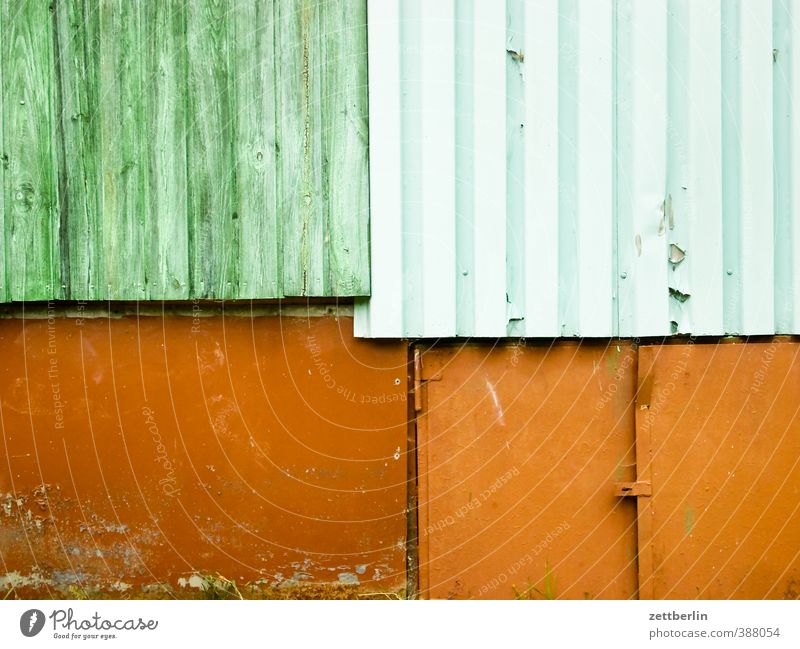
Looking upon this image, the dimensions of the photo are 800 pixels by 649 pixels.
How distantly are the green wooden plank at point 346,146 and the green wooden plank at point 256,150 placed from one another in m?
0.21

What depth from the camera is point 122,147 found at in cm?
290

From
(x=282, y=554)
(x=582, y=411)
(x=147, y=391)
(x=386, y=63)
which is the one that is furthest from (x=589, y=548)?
(x=386, y=63)

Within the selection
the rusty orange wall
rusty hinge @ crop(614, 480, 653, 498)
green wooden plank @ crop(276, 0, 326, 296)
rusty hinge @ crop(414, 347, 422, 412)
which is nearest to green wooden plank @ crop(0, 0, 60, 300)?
green wooden plank @ crop(276, 0, 326, 296)

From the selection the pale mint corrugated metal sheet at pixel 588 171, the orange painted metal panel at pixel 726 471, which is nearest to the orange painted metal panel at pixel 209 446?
the pale mint corrugated metal sheet at pixel 588 171

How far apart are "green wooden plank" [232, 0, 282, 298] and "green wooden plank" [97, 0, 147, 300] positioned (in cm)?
39

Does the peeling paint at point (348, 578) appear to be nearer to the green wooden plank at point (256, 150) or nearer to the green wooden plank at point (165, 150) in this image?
the green wooden plank at point (256, 150)

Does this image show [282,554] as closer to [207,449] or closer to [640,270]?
[207,449]

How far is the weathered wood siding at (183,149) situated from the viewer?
2877 millimetres

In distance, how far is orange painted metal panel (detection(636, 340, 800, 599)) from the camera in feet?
9.69

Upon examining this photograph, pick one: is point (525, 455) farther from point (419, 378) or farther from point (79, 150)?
point (79, 150)

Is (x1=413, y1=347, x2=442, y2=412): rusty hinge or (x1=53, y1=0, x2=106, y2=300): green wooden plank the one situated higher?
(x1=53, y1=0, x2=106, y2=300): green wooden plank

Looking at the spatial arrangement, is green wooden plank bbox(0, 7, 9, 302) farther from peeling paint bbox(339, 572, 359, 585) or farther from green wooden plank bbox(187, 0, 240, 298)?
peeling paint bbox(339, 572, 359, 585)

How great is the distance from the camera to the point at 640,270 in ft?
9.59

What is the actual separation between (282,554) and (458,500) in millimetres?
760
